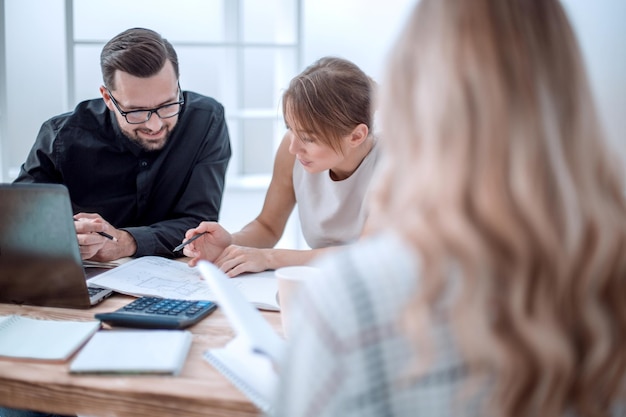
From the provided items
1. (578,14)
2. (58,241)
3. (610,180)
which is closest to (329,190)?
(58,241)

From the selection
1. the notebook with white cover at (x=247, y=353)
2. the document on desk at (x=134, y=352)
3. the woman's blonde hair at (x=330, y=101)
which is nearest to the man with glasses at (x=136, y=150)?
the woman's blonde hair at (x=330, y=101)

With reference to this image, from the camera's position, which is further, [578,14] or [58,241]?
[578,14]

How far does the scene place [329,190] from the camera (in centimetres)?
194

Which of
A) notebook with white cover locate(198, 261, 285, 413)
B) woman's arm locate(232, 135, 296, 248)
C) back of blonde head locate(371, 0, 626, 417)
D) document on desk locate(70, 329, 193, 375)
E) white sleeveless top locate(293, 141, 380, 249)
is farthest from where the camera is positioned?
woman's arm locate(232, 135, 296, 248)

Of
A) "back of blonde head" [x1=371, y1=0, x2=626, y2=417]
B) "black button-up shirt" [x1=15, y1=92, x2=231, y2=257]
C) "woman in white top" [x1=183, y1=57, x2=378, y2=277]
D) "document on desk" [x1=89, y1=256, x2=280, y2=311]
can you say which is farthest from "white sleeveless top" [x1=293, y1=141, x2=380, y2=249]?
"back of blonde head" [x1=371, y1=0, x2=626, y2=417]

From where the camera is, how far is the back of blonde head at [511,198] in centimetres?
56

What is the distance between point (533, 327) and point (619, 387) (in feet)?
0.48

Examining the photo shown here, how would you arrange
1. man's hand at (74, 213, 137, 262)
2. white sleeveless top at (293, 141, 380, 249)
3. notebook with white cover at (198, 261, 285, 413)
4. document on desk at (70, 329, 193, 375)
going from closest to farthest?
notebook with white cover at (198, 261, 285, 413)
document on desk at (70, 329, 193, 375)
man's hand at (74, 213, 137, 262)
white sleeveless top at (293, 141, 380, 249)

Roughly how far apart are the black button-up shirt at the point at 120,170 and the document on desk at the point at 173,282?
0.47 m

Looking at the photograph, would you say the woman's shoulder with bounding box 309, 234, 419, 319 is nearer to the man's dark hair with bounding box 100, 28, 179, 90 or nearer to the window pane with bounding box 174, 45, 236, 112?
the man's dark hair with bounding box 100, 28, 179, 90

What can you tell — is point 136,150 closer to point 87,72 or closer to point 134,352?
point 134,352

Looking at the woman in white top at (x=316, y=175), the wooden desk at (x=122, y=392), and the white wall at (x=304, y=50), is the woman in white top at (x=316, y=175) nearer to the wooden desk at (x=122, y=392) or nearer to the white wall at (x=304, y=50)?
the wooden desk at (x=122, y=392)

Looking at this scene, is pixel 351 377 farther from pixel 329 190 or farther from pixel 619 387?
pixel 329 190

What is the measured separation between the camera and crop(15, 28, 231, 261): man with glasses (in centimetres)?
193
